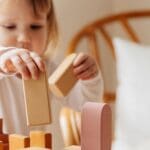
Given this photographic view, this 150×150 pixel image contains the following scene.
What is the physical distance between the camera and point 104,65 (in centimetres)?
148

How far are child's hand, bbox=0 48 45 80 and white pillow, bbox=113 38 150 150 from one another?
639 millimetres

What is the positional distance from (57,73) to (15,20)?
5.8 inches

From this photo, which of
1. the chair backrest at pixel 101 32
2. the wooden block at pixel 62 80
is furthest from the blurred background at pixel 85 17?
the wooden block at pixel 62 80

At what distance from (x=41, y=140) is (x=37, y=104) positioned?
1.3 inches

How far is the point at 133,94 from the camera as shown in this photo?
1.02 metres

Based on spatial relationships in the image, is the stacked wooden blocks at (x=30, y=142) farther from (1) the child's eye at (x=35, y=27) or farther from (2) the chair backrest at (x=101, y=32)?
(2) the chair backrest at (x=101, y=32)

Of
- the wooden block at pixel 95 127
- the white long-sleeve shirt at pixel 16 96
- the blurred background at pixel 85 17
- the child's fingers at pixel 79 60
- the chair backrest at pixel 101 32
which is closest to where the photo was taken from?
the wooden block at pixel 95 127

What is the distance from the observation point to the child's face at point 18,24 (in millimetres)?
487

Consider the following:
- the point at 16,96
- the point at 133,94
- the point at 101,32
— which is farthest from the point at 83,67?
the point at 101,32

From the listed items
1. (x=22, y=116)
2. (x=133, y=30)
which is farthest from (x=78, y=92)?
(x=133, y=30)

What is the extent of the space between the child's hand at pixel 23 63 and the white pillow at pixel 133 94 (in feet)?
2.10

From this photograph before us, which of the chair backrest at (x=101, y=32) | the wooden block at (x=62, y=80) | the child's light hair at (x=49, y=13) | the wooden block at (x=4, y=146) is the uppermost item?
the chair backrest at (x=101, y=32)

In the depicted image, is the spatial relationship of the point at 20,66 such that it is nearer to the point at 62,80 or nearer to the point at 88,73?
the point at 62,80

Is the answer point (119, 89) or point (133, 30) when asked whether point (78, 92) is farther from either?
point (133, 30)
